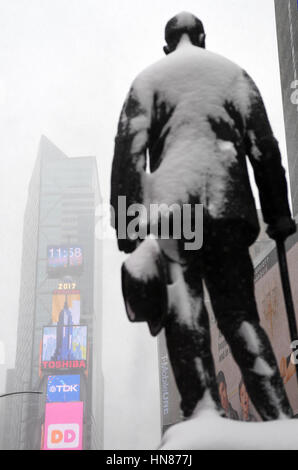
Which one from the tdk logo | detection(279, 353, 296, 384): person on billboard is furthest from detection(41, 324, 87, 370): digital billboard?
detection(279, 353, 296, 384): person on billboard

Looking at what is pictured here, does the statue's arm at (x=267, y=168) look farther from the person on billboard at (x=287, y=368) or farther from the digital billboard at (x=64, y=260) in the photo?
the digital billboard at (x=64, y=260)

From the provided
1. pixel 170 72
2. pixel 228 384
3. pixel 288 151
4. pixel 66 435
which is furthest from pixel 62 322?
pixel 170 72

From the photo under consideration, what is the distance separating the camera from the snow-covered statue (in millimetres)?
2588

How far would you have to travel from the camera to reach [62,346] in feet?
192

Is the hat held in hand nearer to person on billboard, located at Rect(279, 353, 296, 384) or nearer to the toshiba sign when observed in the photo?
person on billboard, located at Rect(279, 353, 296, 384)

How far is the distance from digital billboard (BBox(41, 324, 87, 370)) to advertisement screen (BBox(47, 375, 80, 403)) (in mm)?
1594

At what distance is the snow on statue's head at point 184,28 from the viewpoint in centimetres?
348

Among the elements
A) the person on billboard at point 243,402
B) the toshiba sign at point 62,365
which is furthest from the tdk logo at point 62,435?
the person on billboard at point 243,402

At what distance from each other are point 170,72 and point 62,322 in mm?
61314

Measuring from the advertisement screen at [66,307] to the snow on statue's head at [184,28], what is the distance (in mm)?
61241

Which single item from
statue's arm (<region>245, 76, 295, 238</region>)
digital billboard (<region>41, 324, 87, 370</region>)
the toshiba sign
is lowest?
statue's arm (<region>245, 76, 295, 238</region>)

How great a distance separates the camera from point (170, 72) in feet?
10.3
